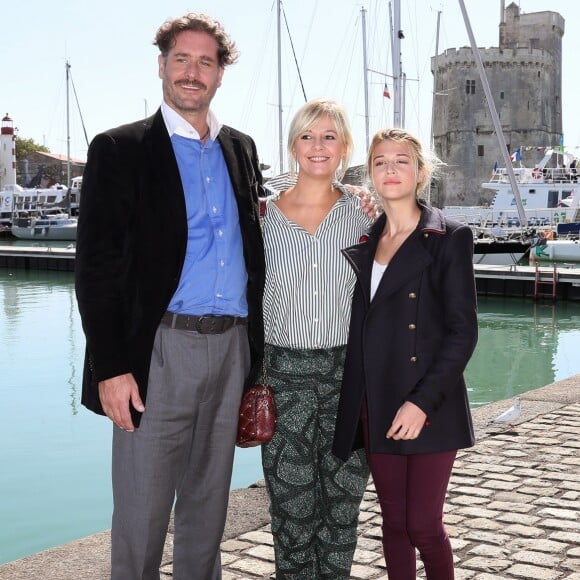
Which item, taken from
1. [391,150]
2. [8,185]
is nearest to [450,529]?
[391,150]

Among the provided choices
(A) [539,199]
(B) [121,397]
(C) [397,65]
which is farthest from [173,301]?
(A) [539,199]

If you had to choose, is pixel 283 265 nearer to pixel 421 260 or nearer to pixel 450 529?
pixel 421 260

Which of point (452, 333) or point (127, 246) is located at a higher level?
point (127, 246)

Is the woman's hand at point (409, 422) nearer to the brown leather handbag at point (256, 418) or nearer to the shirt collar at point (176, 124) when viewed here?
the brown leather handbag at point (256, 418)

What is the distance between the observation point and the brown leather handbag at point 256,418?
2770 millimetres

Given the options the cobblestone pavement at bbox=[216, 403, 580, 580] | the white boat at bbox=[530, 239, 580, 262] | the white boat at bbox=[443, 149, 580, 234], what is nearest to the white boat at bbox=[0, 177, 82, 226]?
the white boat at bbox=[443, 149, 580, 234]

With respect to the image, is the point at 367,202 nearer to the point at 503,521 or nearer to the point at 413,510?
the point at 413,510

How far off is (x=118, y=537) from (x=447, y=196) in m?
49.5

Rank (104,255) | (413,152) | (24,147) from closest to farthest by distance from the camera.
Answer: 1. (104,255)
2. (413,152)
3. (24,147)

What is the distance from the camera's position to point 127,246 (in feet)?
8.32

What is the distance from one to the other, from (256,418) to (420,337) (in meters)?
0.58

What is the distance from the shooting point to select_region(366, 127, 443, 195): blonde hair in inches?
108

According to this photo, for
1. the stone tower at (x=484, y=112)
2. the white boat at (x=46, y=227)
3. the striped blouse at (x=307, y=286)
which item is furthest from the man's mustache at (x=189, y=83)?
the stone tower at (x=484, y=112)

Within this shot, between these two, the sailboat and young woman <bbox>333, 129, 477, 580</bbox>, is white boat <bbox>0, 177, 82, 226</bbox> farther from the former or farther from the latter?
young woman <bbox>333, 129, 477, 580</bbox>
